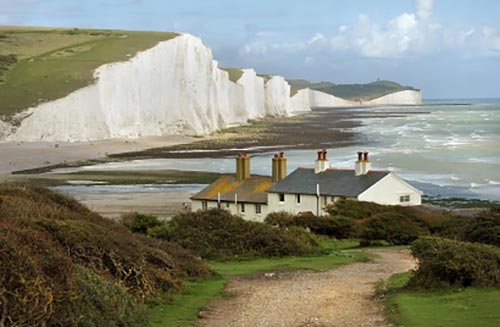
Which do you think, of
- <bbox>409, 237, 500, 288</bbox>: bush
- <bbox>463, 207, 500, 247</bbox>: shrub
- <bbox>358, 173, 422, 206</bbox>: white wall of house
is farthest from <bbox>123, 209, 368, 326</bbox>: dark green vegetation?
<bbox>358, 173, 422, 206</bbox>: white wall of house

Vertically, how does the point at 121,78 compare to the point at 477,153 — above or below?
above

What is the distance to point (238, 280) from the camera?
1783 centimetres

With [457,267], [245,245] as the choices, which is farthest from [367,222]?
[457,267]

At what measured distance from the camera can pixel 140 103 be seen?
326ft

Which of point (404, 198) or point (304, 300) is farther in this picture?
point (404, 198)

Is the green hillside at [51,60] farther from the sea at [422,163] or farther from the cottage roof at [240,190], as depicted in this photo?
the cottage roof at [240,190]

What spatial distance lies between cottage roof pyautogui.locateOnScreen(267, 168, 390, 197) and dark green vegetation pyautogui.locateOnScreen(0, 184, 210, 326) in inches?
558

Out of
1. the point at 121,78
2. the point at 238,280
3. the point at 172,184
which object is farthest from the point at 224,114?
the point at 238,280

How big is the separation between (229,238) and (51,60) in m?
86.6

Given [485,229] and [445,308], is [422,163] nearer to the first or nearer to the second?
[485,229]

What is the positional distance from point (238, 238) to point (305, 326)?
31.7ft

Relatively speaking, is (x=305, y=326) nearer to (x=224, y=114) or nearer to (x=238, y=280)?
(x=238, y=280)

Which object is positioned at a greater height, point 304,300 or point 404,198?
point 304,300

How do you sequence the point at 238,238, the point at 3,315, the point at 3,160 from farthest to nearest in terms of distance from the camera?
the point at 3,160, the point at 238,238, the point at 3,315
